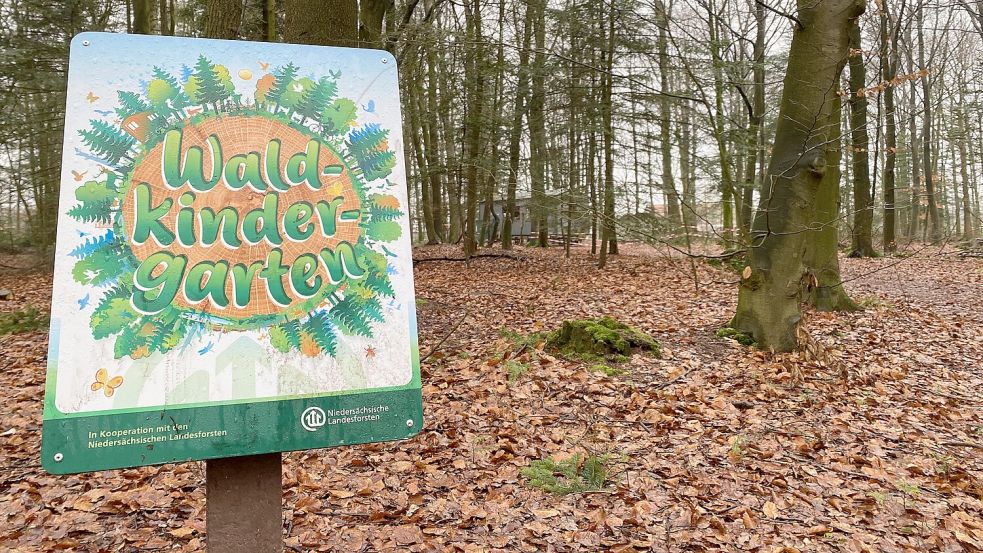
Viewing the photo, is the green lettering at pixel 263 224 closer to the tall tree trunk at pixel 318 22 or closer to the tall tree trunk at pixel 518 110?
the tall tree trunk at pixel 318 22

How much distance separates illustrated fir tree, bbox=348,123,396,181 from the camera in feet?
6.95

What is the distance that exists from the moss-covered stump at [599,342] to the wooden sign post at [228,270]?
4.36m

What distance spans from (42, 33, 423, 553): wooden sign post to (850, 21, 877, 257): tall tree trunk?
9.17 meters

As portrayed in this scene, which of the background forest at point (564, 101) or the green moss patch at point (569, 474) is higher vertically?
the background forest at point (564, 101)

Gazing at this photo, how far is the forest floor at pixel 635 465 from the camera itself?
319cm

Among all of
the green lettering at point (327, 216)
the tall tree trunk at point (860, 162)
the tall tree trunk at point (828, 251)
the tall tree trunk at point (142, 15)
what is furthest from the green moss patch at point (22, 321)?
the tall tree trunk at point (860, 162)

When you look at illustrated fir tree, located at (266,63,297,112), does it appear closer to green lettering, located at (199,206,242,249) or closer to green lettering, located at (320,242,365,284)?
green lettering, located at (199,206,242,249)

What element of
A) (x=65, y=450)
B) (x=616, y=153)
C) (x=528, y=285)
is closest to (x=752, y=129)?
(x=616, y=153)

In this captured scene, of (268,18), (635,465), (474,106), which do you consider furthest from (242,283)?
(474,106)

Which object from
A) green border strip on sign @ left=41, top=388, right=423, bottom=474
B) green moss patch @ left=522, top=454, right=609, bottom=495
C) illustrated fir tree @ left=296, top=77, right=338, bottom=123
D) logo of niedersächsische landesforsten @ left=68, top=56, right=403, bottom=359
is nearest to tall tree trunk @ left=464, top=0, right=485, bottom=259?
green moss patch @ left=522, top=454, right=609, bottom=495

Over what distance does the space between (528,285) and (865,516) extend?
353 inches

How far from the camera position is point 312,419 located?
1.89 meters

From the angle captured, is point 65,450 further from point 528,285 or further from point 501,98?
point 501,98

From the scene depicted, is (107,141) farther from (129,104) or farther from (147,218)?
(147,218)
